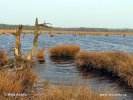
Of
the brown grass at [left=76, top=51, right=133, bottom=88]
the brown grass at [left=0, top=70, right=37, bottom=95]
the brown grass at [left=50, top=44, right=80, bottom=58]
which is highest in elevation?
the brown grass at [left=0, top=70, right=37, bottom=95]

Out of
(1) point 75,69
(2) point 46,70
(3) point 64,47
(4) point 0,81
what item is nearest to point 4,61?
(2) point 46,70

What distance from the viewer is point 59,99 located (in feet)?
29.7

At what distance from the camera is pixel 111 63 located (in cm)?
1964

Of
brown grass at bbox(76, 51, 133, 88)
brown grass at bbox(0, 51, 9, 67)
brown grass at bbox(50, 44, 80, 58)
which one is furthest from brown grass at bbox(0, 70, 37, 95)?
brown grass at bbox(50, 44, 80, 58)

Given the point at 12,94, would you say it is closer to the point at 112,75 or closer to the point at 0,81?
the point at 0,81

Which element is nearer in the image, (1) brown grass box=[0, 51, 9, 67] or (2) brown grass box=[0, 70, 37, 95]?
(2) brown grass box=[0, 70, 37, 95]

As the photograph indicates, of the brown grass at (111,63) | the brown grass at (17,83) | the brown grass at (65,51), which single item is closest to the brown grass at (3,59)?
the brown grass at (111,63)

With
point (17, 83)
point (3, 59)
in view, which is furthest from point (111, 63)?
point (17, 83)

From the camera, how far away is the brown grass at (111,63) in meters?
16.5

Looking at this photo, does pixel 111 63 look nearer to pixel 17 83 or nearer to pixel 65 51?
pixel 17 83

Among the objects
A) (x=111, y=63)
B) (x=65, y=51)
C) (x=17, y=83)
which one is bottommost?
(x=65, y=51)

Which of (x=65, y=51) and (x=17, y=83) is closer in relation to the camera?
(x=17, y=83)

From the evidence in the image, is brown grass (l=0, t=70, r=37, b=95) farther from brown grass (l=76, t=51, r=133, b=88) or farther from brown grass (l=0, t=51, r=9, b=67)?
brown grass (l=0, t=51, r=9, b=67)

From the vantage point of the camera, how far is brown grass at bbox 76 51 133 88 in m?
16.5
